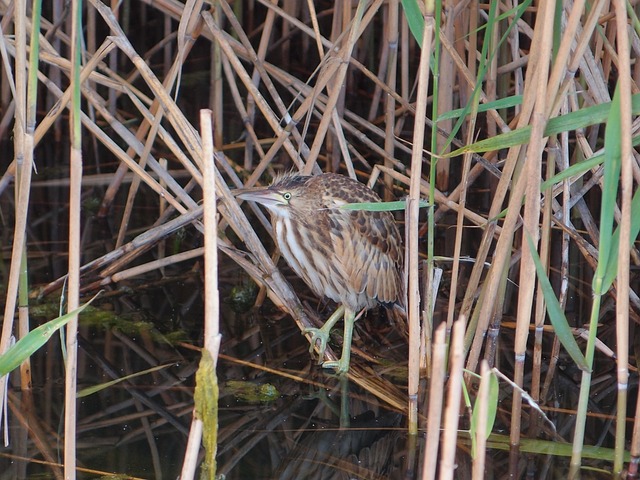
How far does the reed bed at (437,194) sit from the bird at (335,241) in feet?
0.36

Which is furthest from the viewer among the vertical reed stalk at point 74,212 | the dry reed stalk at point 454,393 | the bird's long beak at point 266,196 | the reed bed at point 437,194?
the bird's long beak at point 266,196

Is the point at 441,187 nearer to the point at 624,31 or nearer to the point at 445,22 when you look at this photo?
the point at 445,22

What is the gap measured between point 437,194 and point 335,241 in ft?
1.47

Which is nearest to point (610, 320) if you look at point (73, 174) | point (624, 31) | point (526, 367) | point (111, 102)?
point (526, 367)

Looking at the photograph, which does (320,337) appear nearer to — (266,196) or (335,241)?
(335,241)

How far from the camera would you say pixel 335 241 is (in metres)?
2.98

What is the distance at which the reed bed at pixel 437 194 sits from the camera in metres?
1.79

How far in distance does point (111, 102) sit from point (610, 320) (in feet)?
8.30

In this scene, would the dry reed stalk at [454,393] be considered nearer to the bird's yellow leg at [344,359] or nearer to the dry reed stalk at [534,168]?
the dry reed stalk at [534,168]

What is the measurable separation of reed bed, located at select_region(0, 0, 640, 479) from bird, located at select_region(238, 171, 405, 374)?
0.11 meters

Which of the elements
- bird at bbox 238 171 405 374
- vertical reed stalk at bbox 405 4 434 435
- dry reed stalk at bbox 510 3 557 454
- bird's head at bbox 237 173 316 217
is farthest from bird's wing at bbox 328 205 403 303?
dry reed stalk at bbox 510 3 557 454

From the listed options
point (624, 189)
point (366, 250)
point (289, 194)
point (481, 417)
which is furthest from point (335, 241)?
point (481, 417)

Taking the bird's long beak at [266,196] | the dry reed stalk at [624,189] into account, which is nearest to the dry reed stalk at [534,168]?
the dry reed stalk at [624,189]

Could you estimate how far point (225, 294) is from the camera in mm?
3434
